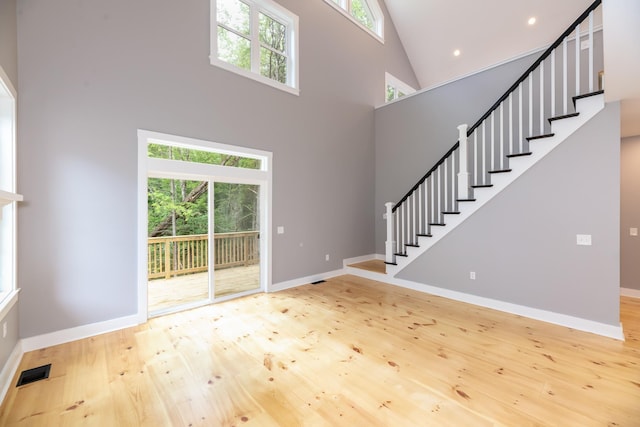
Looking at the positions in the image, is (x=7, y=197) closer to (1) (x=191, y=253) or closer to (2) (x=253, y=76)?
(1) (x=191, y=253)

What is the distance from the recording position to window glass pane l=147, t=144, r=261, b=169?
12.4 feet

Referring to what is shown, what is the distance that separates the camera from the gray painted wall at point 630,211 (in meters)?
4.23

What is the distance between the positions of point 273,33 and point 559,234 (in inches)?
215

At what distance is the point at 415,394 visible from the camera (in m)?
2.11

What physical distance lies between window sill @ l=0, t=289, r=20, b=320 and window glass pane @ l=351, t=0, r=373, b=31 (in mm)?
7774

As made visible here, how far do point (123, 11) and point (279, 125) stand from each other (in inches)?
95.7

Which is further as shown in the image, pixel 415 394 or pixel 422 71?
pixel 422 71

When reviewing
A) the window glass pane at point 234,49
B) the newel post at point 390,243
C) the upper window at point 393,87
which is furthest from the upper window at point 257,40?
the upper window at point 393,87

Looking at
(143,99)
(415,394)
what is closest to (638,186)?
(415,394)

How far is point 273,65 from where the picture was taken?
4926 mm

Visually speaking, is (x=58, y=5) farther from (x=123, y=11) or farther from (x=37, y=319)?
(x=37, y=319)

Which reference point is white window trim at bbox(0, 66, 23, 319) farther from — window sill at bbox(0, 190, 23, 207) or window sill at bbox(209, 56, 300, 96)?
window sill at bbox(209, 56, 300, 96)

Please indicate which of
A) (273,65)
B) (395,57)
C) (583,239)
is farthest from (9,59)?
(395,57)

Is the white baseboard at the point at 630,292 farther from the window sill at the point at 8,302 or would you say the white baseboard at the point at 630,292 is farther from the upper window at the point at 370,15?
the window sill at the point at 8,302
